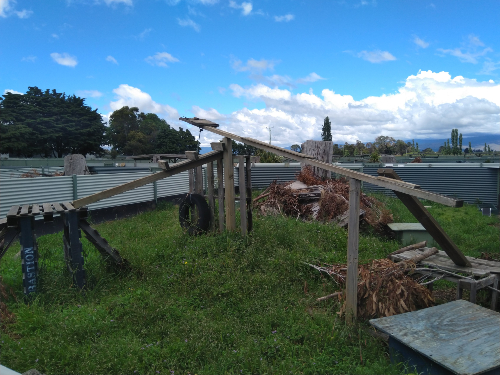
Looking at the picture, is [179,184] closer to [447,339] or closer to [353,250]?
[353,250]

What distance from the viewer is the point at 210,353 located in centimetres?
364

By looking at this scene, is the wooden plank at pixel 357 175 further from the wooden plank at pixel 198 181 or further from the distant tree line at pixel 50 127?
the distant tree line at pixel 50 127

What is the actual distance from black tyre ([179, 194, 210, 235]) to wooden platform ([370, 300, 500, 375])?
13.2ft

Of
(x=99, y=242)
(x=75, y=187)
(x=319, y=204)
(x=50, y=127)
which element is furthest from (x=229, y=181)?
(x=50, y=127)

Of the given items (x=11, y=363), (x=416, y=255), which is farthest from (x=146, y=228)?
(x=416, y=255)

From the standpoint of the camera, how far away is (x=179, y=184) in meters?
13.8

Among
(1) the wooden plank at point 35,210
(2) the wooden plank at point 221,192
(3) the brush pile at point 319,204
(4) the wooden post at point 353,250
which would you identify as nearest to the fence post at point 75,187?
(1) the wooden plank at point 35,210

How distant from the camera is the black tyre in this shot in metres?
6.99

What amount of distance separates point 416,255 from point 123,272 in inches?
185

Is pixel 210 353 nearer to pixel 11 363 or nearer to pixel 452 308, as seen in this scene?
pixel 11 363

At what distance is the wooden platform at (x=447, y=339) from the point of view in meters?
3.01

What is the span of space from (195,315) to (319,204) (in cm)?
609

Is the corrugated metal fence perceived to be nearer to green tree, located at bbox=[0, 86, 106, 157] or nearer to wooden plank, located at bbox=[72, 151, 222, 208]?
wooden plank, located at bbox=[72, 151, 222, 208]

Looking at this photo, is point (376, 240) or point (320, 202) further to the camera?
point (320, 202)
